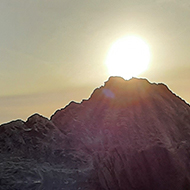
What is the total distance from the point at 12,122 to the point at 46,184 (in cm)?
1438

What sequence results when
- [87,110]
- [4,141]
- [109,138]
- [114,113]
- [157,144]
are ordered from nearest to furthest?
[157,144] → [4,141] → [109,138] → [114,113] → [87,110]

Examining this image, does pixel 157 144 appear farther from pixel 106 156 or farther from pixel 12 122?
pixel 12 122

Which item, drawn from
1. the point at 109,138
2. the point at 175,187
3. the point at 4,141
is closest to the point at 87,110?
the point at 109,138

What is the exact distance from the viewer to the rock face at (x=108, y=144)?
2375 cm

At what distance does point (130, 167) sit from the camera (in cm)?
2497

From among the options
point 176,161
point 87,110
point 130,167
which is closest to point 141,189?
point 130,167

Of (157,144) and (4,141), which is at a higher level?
(4,141)

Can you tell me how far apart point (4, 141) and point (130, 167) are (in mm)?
16199

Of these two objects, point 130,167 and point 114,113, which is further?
point 114,113

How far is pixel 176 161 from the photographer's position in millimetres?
24297

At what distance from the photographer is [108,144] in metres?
34.8

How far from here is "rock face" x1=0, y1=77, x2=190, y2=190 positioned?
935 inches

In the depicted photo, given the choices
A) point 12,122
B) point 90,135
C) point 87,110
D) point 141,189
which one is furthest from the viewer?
point 87,110

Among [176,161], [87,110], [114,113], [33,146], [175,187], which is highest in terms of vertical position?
[87,110]
